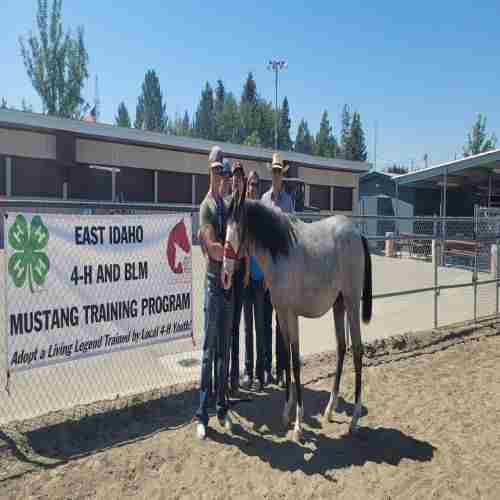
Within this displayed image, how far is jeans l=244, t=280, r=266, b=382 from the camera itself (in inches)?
184

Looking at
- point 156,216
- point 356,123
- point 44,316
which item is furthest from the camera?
point 356,123

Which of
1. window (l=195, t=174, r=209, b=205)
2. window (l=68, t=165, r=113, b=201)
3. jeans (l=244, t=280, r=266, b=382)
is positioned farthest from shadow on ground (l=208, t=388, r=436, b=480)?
window (l=195, t=174, r=209, b=205)

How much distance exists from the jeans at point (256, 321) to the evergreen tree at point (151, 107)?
87304mm

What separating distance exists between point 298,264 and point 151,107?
91427 millimetres

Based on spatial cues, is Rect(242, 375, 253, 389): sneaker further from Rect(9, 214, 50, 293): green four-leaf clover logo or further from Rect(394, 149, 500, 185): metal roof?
Rect(394, 149, 500, 185): metal roof

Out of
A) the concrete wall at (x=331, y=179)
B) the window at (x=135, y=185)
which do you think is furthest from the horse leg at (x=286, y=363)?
the concrete wall at (x=331, y=179)

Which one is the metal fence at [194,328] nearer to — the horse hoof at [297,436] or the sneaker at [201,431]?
the sneaker at [201,431]

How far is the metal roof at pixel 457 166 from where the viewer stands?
768 inches

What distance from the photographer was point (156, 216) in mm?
4469

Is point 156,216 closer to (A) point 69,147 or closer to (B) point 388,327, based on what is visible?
(B) point 388,327

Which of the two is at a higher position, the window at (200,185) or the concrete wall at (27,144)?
the concrete wall at (27,144)

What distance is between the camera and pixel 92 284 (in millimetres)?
3953

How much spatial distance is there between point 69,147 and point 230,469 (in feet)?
59.8

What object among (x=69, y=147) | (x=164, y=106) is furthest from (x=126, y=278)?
(x=164, y=106)
